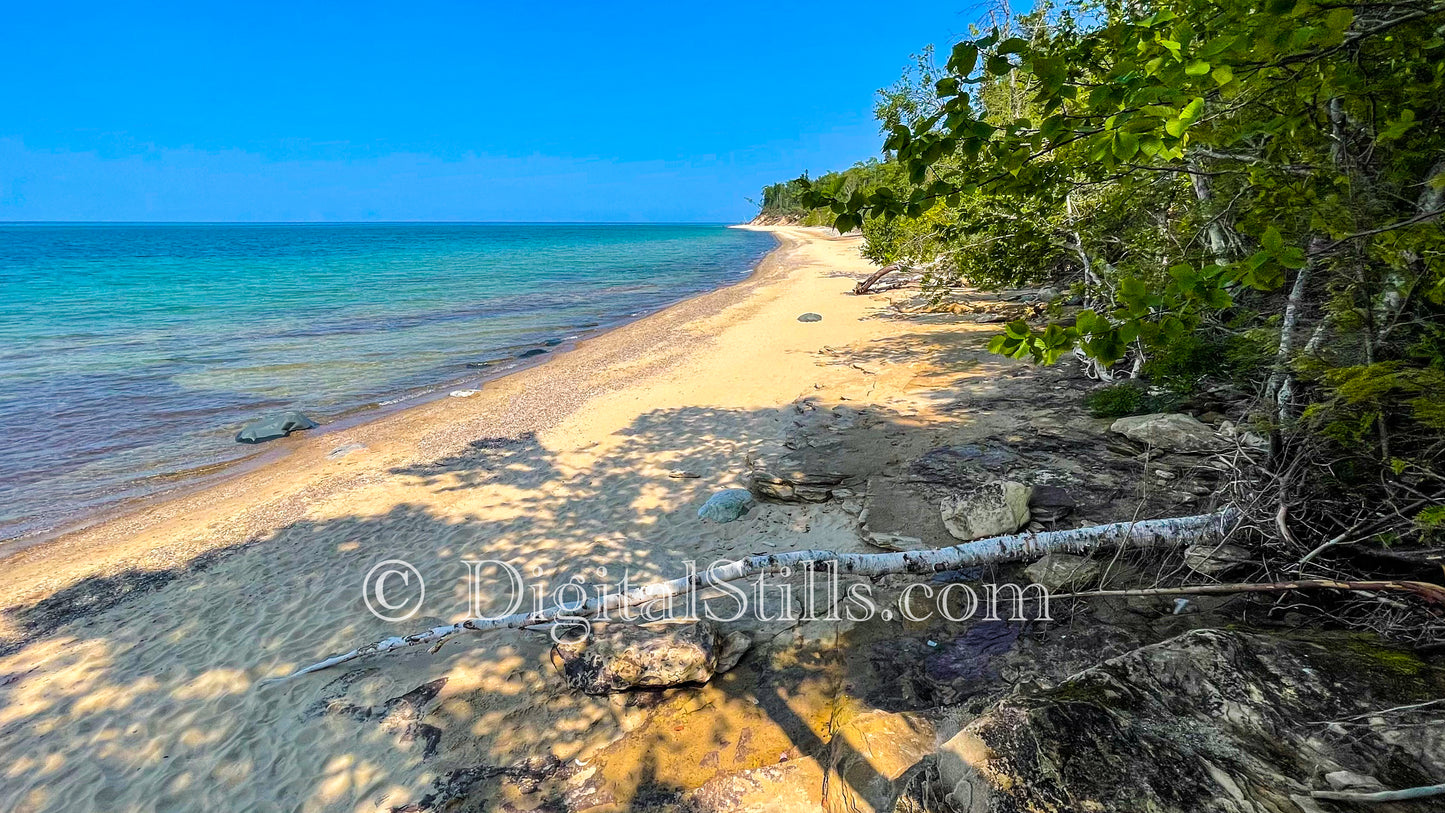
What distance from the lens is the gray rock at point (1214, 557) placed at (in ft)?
12.5

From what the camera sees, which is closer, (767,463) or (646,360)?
(767,463)

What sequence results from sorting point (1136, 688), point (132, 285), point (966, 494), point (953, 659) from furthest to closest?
point (132, 285) < point (966, 494) < point (953, 659) < point (1136, 688)

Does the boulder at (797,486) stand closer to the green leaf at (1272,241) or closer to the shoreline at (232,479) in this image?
the green leaf at (1272,241)

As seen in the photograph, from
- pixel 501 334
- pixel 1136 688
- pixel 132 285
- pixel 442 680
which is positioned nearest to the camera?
pixel 1136 688

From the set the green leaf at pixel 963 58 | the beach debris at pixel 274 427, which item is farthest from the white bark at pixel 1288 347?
the beach debris at pixel 274 427

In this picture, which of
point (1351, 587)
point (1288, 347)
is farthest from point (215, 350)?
point (1351, 587)

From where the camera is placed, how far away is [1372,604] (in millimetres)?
3186

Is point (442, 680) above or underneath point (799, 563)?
underneath

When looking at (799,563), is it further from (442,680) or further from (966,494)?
(442,680)

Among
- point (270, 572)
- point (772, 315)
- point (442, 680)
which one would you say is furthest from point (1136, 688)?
point (772, 315)

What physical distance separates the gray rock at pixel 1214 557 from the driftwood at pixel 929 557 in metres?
0.07

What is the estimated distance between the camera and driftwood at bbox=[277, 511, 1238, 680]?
412 cm

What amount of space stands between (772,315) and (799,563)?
17.3m

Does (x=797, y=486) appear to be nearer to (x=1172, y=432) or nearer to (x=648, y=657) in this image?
(x=648, y=657)
